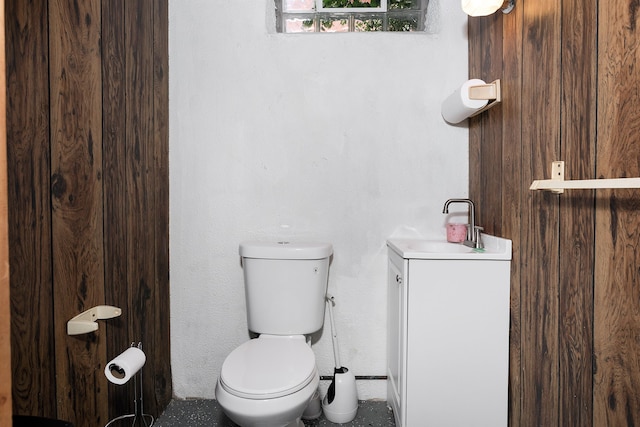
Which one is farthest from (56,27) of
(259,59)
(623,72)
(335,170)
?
(623,72)

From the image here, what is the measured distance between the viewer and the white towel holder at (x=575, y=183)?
770 millimetres

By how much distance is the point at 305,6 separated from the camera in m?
1.99

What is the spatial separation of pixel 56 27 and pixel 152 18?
68 cm

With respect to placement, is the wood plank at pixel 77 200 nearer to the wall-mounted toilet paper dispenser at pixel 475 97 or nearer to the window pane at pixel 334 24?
the window pane at pixel 334 24

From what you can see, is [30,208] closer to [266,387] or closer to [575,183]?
[266,387]

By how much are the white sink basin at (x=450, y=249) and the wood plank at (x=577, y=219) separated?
307 mm

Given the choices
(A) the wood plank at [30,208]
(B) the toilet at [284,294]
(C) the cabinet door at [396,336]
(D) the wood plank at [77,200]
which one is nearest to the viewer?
(A) the wood plank at [30,208]

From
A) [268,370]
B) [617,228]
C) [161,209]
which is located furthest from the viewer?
[161,209]

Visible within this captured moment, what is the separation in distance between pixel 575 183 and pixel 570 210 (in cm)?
17

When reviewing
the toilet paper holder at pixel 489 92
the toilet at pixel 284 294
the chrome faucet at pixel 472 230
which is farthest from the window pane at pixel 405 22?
the toilet at pixel 284 294

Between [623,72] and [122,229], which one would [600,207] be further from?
[122,229]

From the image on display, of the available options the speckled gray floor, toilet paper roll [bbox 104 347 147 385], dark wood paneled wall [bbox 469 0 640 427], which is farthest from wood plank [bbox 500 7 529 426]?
toilet paper roll [bbox 104 347 147 385]

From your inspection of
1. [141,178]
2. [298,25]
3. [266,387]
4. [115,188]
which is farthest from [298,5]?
[266,387]

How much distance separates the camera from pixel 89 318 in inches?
48.2
